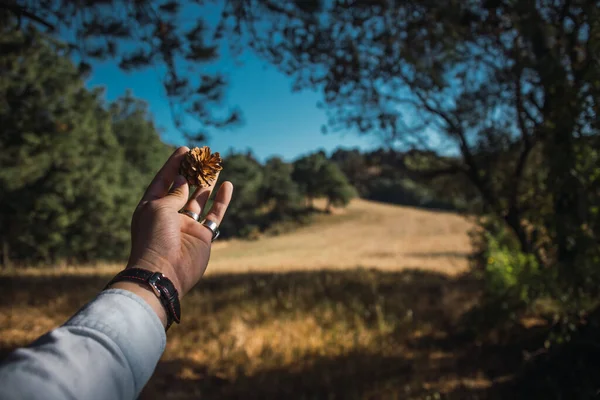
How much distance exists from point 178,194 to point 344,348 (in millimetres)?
4295

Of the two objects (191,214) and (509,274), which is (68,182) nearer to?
(509,274)

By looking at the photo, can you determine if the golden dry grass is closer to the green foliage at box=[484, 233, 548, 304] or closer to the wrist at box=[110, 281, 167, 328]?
the green foliage at box=[484, 233, 548, 304]

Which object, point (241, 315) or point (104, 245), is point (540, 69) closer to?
point (241, 315)

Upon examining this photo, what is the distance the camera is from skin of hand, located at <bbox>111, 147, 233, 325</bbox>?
1.44 meters

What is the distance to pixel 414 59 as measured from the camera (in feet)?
15.4

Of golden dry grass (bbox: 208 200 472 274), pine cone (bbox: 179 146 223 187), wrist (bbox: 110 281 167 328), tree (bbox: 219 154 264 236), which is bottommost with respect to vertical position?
wrist (bbox: 110 281 167 328)

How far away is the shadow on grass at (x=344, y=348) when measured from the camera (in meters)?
4.28

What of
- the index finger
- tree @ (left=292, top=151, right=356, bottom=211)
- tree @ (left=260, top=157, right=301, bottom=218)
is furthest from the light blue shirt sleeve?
tree @ (left=260, top=157, right=301, bottom=218)

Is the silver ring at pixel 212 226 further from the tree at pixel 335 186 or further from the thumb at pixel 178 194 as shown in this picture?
the tree at pixel 335 186

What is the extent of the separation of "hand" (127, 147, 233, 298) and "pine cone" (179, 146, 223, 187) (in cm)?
4

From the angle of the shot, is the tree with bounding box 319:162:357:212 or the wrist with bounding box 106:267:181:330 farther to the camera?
the tree with bounding box 319:162:357:212

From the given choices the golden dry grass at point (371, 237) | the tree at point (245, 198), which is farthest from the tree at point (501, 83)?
the tree at point (245, 198)

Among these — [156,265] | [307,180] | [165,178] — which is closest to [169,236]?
[156,265]

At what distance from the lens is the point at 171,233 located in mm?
1519
